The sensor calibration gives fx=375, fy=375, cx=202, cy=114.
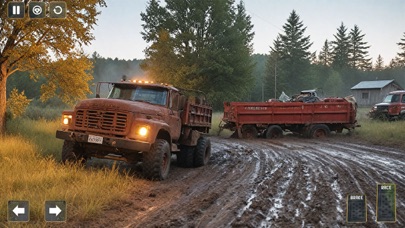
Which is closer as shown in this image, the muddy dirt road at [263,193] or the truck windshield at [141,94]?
the muddy dirt road at [263,193]

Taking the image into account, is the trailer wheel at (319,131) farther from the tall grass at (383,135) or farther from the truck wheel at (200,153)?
the truck wheel at (200,153)

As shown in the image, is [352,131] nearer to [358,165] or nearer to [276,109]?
[276,109]

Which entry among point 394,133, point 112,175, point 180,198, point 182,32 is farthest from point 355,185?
point 182,32

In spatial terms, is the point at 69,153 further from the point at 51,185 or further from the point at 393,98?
the point at 393,98

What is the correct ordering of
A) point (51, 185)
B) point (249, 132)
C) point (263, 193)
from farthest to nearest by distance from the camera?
1. point (249, 132)
2. point (263, 193)
3. point (51, 185)

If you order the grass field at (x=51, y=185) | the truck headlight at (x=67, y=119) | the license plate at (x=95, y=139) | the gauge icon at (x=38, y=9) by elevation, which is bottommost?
the grass field at (x=51, y=185)

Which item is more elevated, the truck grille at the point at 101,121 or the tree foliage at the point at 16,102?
the tree foliage at the point at 16,102

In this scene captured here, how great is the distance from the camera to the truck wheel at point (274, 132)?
19.2 metres

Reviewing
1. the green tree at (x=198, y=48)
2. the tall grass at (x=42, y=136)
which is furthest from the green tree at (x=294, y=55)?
the tall grass at (x=42, y=136)

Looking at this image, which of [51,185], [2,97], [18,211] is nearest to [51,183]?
[51,185]

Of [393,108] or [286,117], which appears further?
[393,108]

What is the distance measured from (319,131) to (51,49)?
14.0 m

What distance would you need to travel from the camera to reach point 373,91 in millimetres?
52188

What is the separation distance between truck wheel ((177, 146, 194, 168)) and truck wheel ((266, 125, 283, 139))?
931 cm
